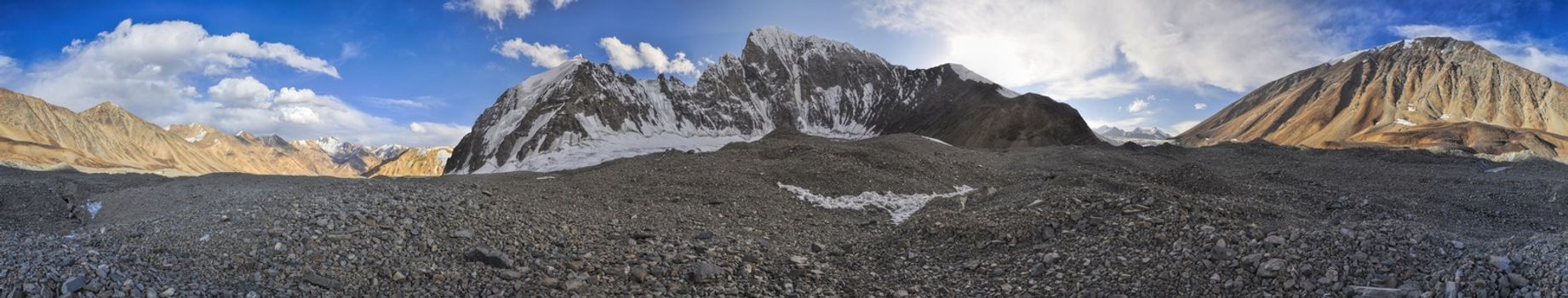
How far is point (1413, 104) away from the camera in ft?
382

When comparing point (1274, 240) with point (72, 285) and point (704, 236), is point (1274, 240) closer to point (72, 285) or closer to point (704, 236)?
point (704, 236)

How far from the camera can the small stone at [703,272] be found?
902 centimetres

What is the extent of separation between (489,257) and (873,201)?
1199cm

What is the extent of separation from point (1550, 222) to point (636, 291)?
75.2 feet

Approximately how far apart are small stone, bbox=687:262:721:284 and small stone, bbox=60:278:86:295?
605cm

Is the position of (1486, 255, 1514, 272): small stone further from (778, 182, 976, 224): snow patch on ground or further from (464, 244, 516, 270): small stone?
(464, 244, 516, 270): small stone

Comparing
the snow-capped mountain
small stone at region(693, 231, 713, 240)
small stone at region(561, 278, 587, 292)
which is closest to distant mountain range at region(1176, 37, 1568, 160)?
the snow-capped mountain

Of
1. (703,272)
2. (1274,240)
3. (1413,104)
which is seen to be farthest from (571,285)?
(1413,104)

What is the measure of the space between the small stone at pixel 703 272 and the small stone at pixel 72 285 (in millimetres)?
6051

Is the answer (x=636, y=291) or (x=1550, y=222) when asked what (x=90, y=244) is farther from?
(x=1550, y=222)

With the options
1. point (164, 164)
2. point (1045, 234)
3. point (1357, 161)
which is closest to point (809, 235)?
point (1045, 234)

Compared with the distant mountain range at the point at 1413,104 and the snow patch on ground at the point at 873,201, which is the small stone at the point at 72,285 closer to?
the snow patch on ground at the point at 873,201

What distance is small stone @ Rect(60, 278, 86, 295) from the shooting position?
658cm

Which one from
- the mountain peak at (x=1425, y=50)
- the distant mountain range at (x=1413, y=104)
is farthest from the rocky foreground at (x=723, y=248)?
the mountain peak at (x=1425, y=50)
